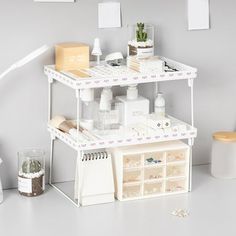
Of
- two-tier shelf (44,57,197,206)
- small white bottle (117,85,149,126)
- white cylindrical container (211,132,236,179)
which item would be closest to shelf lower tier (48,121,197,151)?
two-tier shelf (44,57,197,206)

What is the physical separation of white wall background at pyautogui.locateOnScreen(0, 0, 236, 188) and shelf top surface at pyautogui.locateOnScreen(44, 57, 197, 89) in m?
0.10

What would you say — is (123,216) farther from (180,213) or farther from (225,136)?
(225,136)

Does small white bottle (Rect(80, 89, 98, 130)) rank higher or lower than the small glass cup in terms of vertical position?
higher

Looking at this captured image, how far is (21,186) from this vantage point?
2.38 meters

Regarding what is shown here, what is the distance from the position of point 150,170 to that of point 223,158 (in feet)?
1.07

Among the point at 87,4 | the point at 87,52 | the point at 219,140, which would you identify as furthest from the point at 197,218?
the point at 87,4

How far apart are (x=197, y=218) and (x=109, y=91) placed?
50 centimetres

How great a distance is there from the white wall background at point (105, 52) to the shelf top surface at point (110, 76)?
0.32 ft

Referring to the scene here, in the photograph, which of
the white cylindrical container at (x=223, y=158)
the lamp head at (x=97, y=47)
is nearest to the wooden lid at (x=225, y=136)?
the white cylindrical container at (x=223, y=158)

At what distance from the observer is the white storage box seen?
2.36m

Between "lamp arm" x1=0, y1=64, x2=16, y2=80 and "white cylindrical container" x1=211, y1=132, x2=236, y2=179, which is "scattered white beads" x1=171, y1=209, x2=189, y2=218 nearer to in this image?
"white cylindrical container" x1=211, y1=132, x2=236, y2=179

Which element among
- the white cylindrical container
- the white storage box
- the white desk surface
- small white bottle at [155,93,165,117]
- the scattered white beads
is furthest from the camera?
the white cylindrical container

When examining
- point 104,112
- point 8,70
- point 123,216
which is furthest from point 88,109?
point 123,216

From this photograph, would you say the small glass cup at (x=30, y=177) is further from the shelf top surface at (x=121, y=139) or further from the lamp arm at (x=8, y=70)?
the lamp arm at (x=8, y=70)
